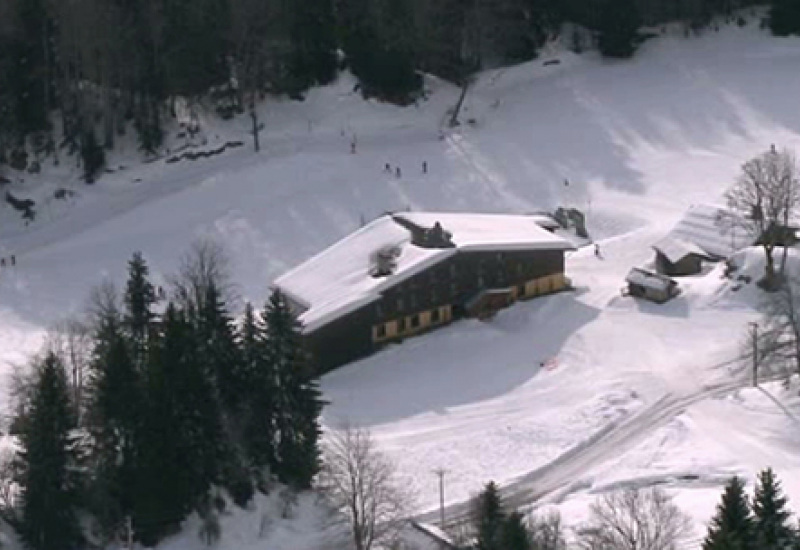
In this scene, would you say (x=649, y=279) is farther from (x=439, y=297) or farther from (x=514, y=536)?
(x=514, y=536)

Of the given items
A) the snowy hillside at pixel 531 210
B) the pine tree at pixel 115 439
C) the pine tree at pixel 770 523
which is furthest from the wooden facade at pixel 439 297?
the pine tree at pixel 770 523

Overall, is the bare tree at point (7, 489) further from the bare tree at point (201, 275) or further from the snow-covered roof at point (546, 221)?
the snow-covered roof at point (546, 221)

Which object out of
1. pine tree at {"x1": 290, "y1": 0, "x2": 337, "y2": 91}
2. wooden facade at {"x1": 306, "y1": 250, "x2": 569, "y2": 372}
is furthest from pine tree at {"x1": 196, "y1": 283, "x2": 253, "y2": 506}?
pine tree at {"x1": 290, "y1": 0, "x2": 337, "y2": 91}

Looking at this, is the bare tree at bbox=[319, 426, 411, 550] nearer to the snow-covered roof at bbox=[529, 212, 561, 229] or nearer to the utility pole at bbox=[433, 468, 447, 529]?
the utility pole at bbox=[433, 468, 447, 529]

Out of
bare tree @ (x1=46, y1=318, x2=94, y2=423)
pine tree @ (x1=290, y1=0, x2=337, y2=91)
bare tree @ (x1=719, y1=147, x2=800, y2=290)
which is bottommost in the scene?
bare tree @ (x1=46, y1=318, x2=94, y2=423)

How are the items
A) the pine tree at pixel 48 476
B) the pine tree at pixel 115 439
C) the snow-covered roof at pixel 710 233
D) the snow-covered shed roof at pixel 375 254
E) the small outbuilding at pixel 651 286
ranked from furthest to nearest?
the snow-covered roof at pixel 710 233 < the small outbuilding at pixel 651 286 < the snow-covered shed roof at pixel 375 254 < the pine tree at pixel 115 439 < the pine tree at pixel 48 476

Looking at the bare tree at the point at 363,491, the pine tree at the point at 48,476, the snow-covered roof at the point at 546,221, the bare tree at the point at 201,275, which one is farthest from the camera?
the snow-covered roof at the point at 546,221
